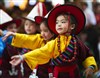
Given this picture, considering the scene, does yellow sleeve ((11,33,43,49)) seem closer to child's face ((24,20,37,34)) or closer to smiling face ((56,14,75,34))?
child's face ((24,20,37,34))

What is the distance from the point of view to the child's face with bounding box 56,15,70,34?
586 cm

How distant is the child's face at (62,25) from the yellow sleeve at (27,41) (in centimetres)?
80

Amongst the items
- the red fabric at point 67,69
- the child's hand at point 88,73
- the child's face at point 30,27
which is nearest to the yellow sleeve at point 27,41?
the child's face at point 30,27

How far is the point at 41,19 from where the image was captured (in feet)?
22.4

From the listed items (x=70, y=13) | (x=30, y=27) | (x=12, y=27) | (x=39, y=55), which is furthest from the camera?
(x=12, y=27)

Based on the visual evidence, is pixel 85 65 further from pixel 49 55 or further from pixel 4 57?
pixel 4 57

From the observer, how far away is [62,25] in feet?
19.2

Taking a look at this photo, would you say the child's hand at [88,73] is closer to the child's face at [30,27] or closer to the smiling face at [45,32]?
the smiling face at [45,32]

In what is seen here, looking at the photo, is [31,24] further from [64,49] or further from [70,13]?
[64,49]

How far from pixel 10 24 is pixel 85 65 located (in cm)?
203

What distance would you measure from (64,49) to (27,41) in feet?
3.25

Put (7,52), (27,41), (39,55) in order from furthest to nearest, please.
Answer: (7,52) → (27,41) → (39,55)

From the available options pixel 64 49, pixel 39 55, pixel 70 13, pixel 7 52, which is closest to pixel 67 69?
pixel 64 49

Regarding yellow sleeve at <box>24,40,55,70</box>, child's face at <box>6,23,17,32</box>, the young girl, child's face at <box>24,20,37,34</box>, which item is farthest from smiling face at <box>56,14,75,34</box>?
child's face at <box>6,23,17,32</box>
